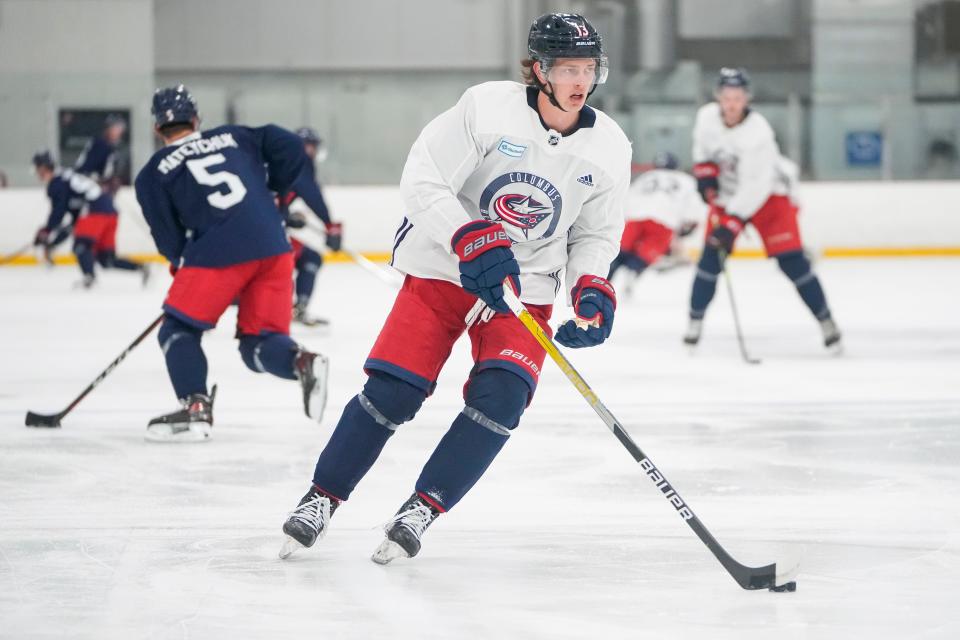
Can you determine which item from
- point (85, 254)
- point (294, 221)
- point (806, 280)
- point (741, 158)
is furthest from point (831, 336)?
point (85, 254)

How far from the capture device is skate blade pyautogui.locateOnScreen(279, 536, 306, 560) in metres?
2.44

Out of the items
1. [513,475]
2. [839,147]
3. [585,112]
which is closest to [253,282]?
[513,475]

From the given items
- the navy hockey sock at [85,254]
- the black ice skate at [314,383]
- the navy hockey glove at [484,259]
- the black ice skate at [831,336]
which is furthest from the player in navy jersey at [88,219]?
the navy hockey glove at [484,259]

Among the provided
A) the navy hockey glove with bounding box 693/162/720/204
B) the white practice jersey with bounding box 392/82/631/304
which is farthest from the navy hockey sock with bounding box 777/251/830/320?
the white practice jersey with bounding box 392/82/631/304

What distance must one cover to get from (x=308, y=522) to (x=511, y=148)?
0.70 meters

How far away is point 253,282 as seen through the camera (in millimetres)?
3818

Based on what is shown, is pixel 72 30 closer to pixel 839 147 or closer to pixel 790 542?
pixel 839 147

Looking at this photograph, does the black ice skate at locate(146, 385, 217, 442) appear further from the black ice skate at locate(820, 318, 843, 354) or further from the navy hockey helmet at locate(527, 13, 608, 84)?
the black ice skate at locate(820, 318, 843, 354)

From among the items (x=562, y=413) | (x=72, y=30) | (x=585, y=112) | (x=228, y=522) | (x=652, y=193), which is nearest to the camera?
(x=585, y=112)

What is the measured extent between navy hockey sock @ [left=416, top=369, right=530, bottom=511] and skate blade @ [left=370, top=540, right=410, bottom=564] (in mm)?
106

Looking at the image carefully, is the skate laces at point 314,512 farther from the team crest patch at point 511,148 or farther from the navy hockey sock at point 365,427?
the team crest patch at point 511,148

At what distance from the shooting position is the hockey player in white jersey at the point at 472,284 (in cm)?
236

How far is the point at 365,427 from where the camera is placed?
240 cm

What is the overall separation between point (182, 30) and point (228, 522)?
36.5 feet
